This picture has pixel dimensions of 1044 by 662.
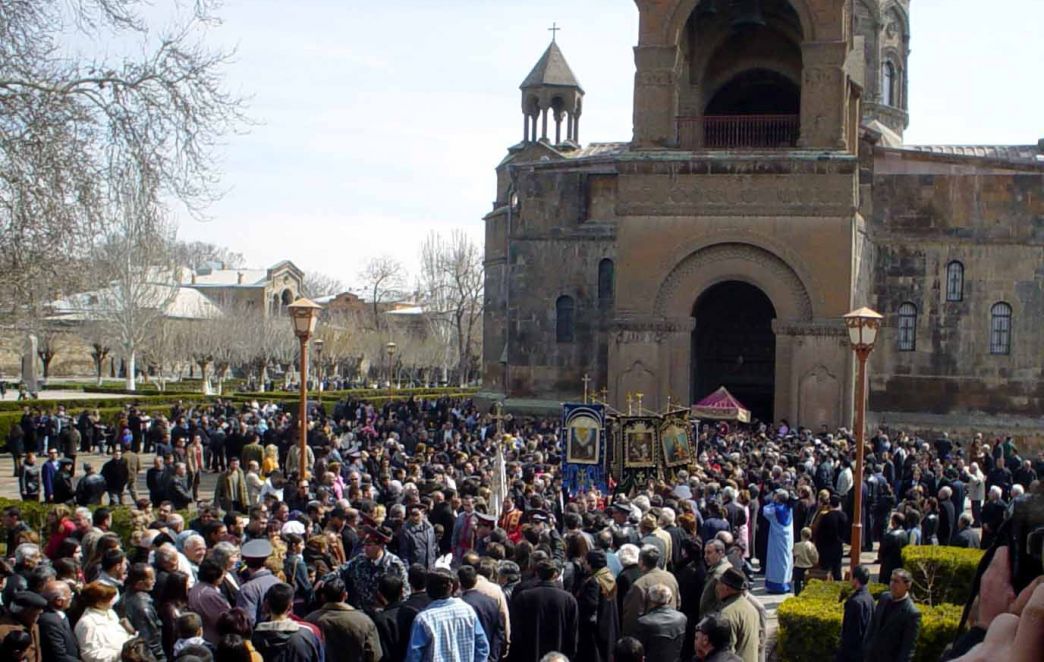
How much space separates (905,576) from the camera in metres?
9.08

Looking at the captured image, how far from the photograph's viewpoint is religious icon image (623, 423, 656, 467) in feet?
69.7

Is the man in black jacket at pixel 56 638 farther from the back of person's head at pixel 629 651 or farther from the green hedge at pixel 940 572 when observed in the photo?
the green hedge at pixel 940 572

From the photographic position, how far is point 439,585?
Answer: 8609 mm

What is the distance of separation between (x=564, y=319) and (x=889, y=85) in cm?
1624

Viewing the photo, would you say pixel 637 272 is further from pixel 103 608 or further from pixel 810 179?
pixel 103 608

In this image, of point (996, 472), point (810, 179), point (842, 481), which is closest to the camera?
point (842, 481)

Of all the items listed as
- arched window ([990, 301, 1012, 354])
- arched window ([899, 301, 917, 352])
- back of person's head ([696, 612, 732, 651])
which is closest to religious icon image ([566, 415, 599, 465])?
back of person's head ([696, 612, 732, 651])

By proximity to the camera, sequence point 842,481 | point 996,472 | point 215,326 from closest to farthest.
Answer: point 842,481 → point 996,472 → point 215,326

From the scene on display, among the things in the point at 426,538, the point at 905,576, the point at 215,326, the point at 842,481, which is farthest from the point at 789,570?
the point at 215,326

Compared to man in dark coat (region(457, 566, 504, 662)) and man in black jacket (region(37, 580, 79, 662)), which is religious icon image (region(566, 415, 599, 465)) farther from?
man in black jacket (region(37, 580, 79, 662))

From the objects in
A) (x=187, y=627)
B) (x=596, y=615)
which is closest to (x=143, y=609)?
(x=187, y=627)

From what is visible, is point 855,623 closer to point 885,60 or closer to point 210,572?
point 210,572

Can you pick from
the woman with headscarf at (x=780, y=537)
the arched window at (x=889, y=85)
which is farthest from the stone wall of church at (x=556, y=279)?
the woman with headscarf at (x=780, y=537)

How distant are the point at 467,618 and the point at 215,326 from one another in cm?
6639
